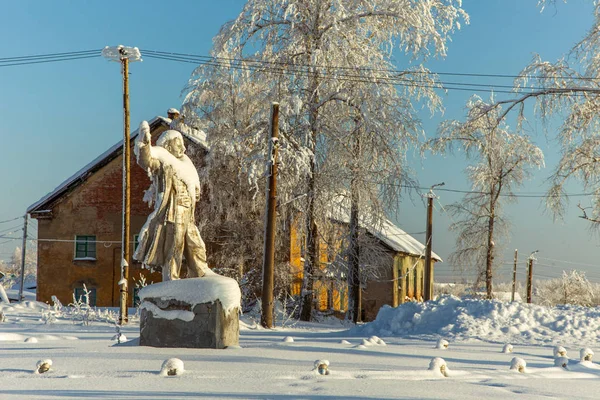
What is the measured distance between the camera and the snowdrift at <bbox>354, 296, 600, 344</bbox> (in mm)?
13133

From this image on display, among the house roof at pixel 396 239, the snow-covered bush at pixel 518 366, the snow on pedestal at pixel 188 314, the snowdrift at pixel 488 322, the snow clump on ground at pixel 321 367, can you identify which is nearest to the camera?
the snow clump on ground at pixel 321 367

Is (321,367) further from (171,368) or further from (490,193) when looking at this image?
(490,193)

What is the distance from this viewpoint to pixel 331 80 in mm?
21594

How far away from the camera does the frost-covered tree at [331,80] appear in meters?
21.5

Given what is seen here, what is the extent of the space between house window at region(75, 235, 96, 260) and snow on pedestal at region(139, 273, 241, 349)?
860 inches

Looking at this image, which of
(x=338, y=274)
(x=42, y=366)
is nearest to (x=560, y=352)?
(x=42, y=366)

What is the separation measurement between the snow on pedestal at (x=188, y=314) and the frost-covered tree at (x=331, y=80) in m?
12.1

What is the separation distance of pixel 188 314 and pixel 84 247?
22.4 m

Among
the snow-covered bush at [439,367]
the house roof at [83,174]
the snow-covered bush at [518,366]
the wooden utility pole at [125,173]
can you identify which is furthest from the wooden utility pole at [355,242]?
the snow-covered bush at [439,367]

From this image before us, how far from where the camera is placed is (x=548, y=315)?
46.9 feet

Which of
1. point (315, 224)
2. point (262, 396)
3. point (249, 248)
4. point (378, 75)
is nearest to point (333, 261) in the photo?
point (315, 224)

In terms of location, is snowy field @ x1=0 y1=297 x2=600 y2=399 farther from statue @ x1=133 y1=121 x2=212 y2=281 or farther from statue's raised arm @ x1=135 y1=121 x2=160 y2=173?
statue's raised arm @ x1=135 y1=121 x2=160 y2=173

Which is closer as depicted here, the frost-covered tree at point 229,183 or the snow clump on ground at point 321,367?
the snow clump on ground at point 321,367

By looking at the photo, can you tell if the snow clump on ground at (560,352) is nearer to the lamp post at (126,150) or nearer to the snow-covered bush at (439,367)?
the snow-covered bush at (439,367)
